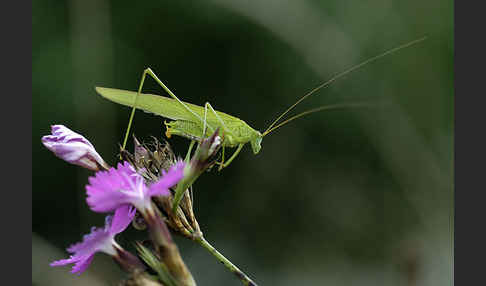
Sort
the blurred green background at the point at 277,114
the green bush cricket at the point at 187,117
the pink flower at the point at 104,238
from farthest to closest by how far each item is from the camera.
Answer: the blurred green background at the point at 277,114, the green bush cricket at the point at 187,117, the pink flower at the point at 104,238

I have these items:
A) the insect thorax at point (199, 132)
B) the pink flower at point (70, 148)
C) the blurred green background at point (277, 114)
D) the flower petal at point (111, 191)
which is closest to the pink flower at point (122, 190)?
the flower petal at point (111, 191)

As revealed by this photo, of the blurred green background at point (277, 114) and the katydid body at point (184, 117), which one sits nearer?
the katydid body at point (184, 117)

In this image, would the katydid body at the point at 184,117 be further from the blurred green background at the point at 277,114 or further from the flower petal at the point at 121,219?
the blurred green background at the point at 277,114

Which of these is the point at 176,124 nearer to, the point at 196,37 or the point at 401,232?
the point at 196,37

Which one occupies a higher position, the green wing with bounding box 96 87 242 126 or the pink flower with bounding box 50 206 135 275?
the green wing with bounding box 96 87 242 126

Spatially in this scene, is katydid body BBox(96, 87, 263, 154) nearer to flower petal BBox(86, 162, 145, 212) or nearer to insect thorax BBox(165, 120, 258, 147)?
insect thorax BBox(165, 120, 258, 147)

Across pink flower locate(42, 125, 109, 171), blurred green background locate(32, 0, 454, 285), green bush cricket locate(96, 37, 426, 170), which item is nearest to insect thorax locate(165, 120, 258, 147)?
green bush cricket locate(96, 37, 426, 170)
